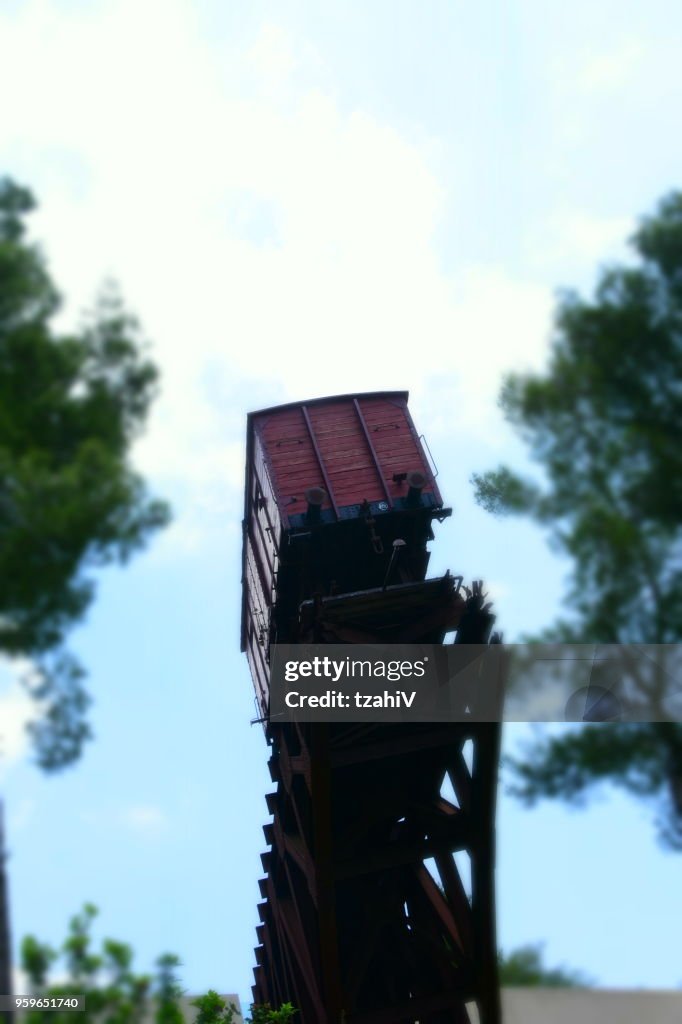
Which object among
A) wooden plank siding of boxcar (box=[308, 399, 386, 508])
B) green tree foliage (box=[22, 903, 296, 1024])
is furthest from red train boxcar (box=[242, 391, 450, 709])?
green tree foliage (box=[22, 903, 296, 1024])

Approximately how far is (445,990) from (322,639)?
476 centimetres

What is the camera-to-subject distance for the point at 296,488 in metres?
10.9

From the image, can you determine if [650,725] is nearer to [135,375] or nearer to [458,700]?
[135,375]

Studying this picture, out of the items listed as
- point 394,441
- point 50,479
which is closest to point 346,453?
point 394,441

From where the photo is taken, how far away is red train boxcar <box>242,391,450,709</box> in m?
10.7

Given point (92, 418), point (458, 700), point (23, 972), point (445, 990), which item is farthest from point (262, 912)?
point (92, 418)

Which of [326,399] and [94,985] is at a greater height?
[326,399]

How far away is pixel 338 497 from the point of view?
10.8 metres

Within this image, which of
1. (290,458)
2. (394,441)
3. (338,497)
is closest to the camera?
(338,497)

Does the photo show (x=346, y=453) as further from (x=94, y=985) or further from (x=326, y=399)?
(x=94, y=985)

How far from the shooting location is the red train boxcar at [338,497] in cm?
1066

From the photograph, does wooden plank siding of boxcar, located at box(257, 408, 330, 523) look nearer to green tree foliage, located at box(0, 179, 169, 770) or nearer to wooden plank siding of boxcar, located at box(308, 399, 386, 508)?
wooden plank siding of boxcar, located at box(308, 399, 386, 508)

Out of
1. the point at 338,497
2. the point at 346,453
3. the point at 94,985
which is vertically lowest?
the point at 94,985

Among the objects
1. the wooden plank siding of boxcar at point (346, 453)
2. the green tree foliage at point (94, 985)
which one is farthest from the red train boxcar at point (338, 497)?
the green tree foliage at point (94, 985)
